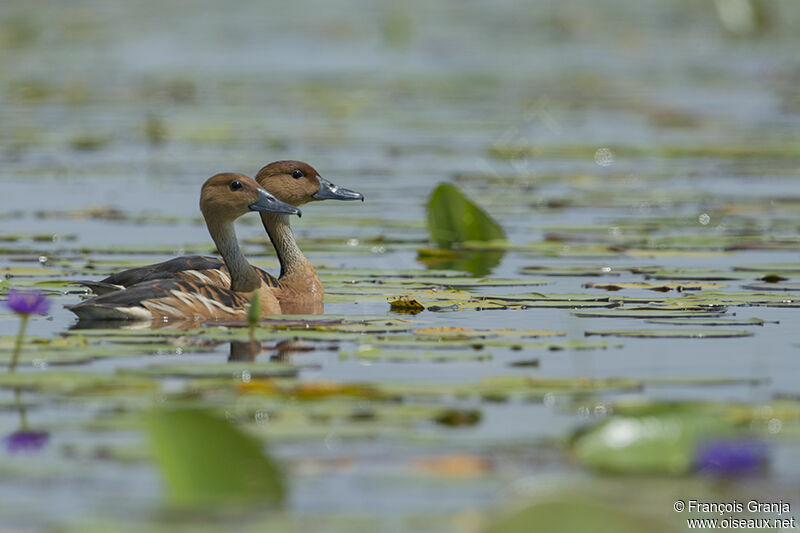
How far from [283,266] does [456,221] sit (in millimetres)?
1902

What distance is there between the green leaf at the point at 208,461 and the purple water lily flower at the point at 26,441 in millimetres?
664

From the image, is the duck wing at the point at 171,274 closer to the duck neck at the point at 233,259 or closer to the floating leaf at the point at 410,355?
the duck neck at the point at 233,259

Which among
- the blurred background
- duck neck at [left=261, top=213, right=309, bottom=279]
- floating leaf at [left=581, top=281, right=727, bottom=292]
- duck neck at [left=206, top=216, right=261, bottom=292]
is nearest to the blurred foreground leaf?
the blurred background

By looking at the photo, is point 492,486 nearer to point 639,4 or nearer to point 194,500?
point 194,500

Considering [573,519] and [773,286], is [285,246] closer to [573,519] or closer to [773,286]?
[773,286]

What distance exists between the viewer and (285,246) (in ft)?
27.7

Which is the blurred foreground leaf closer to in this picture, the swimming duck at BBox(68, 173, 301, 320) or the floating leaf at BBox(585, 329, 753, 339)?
the floating leaf at BBox(585, 329, 753, 339)

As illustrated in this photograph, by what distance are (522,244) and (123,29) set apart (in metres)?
23.6

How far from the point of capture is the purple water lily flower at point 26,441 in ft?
15.7

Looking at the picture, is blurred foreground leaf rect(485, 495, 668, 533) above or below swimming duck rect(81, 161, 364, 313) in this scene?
below

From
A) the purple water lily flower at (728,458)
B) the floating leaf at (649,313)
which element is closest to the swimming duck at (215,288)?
the floating leaf at (649,313)

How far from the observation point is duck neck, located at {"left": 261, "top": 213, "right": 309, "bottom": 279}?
27.0 feet

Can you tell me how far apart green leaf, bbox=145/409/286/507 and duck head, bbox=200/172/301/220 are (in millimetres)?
3564

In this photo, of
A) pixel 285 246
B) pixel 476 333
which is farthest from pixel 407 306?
pixel 285 246
